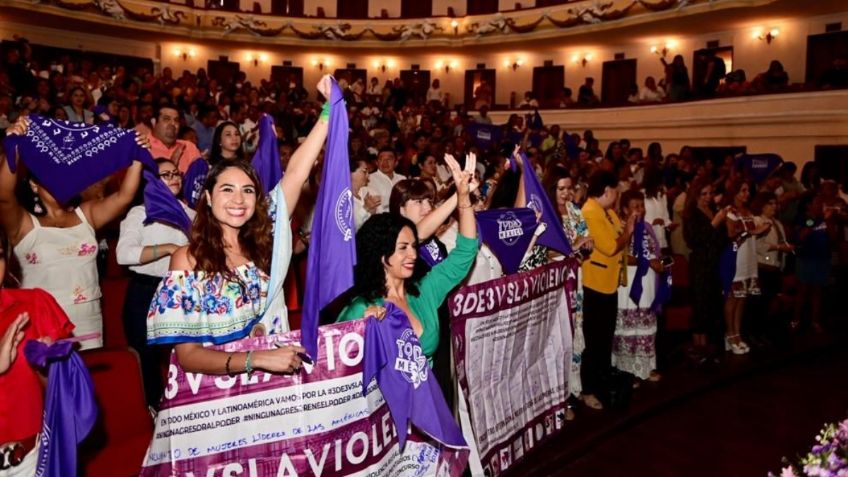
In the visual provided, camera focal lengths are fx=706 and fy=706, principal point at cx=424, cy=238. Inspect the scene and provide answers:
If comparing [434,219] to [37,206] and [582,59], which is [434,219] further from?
[582,59]

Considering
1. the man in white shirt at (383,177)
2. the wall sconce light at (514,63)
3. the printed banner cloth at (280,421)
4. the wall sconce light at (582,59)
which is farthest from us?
the wall sconce light at (514,63)

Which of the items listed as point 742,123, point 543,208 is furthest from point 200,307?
point 742,123

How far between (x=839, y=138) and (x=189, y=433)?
15.5 m

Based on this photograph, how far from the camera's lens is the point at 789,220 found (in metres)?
9.04

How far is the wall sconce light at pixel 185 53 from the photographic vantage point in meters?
23.6

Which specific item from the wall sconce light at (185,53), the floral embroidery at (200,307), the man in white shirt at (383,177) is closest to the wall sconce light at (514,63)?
the wall sconce light at (185,53)

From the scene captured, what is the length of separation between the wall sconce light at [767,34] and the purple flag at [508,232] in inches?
669

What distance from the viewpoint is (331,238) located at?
2.62 m

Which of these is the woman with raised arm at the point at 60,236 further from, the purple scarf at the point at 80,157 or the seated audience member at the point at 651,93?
the seated audience member at the point at 651,93

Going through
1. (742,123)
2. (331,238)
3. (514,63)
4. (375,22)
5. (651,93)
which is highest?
(375,22)

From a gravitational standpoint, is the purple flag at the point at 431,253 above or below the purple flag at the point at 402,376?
above

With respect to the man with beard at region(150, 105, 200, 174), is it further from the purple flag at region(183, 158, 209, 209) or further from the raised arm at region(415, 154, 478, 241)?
the raised arm at region(415, 154, 478, 241)

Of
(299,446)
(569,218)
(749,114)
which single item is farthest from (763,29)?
(299,446)

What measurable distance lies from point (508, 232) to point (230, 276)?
215 centimetres
